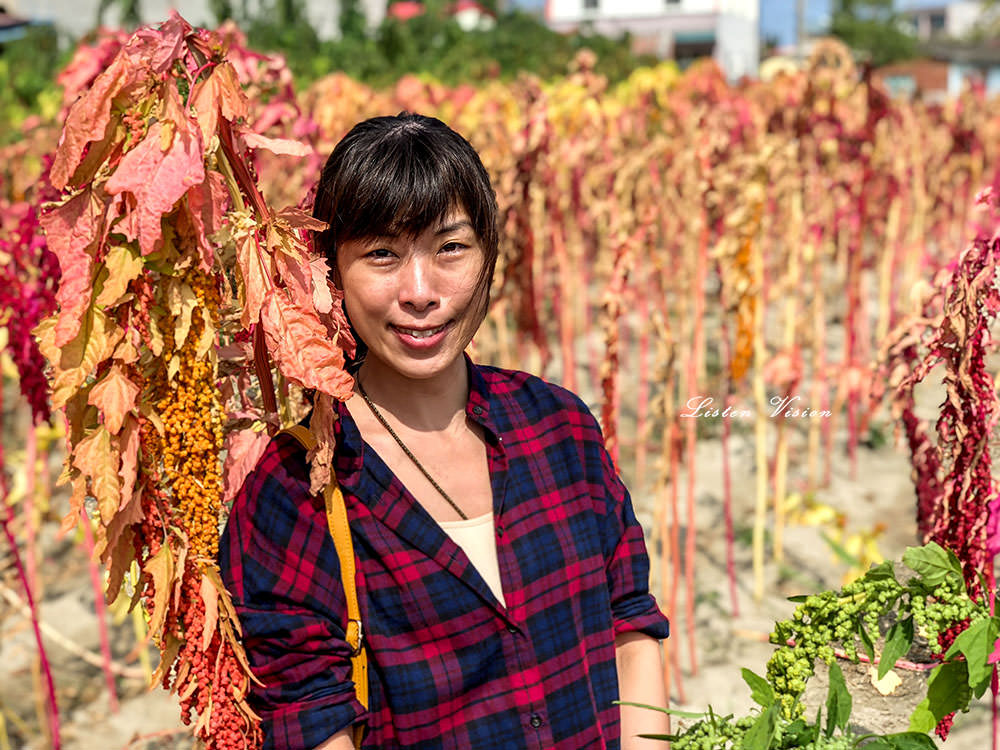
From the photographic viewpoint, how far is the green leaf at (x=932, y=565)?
108cm

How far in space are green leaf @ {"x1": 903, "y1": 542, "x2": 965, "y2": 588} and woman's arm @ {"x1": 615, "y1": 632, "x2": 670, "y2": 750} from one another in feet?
1.17

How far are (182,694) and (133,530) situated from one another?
17cm

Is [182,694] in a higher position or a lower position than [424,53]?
lower

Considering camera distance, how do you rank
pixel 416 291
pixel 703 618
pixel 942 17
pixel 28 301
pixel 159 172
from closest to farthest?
pixel 159 172 → pixel 416 291 → pixel 28 301 → pixel 703 618 → pixel 942 17

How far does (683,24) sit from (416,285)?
107 feet

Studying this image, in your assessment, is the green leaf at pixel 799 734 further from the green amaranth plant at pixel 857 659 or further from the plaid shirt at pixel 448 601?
the plaid shirt at pixel 448 601

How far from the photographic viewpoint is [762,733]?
916mm

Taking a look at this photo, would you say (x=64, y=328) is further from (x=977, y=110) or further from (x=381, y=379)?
(x=977, y=110)

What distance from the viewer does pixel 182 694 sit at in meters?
1.04

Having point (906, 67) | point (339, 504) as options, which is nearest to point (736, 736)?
point (339, 504)

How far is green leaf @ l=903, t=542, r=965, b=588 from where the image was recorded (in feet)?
3.53

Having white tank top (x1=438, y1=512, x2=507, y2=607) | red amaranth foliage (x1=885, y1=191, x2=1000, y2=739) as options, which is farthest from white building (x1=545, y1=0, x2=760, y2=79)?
white tank top (x1=438, y1=512, x2=507, y2=607)

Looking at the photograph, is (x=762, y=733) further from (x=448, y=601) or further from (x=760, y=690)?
(x=448, y=601)

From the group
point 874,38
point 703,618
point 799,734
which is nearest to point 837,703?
point 799,734
